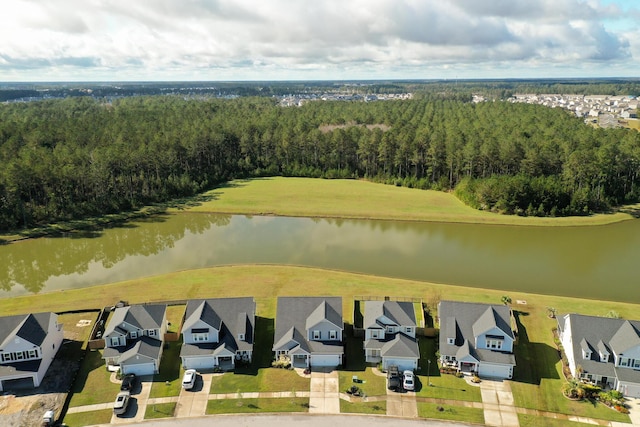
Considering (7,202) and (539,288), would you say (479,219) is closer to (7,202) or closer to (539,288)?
(539,288)

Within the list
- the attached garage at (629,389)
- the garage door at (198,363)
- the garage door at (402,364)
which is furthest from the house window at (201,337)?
the attached garage at (629,389)

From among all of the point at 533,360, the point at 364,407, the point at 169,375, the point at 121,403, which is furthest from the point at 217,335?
the point at 533,360

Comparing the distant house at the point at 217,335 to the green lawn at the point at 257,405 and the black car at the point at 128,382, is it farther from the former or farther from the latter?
the green lawn at the point at 257,405

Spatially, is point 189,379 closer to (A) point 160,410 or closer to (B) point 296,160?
(A) point 160,410

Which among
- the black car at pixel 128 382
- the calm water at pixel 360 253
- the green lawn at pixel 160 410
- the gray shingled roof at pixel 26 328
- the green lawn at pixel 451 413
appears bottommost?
the calm water at pixel 360 253

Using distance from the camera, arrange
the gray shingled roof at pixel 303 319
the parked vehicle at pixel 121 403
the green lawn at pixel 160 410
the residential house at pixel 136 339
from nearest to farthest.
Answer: the green lawn at pixel 160 410
the parked vehicle at pixel 121 403
the residential house at pixel 136 339
the gray shingled roof at pixel 303 319

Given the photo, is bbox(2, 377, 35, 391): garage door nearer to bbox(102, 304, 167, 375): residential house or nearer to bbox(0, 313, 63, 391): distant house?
bbox(0, 313, 63, 391): distant house
